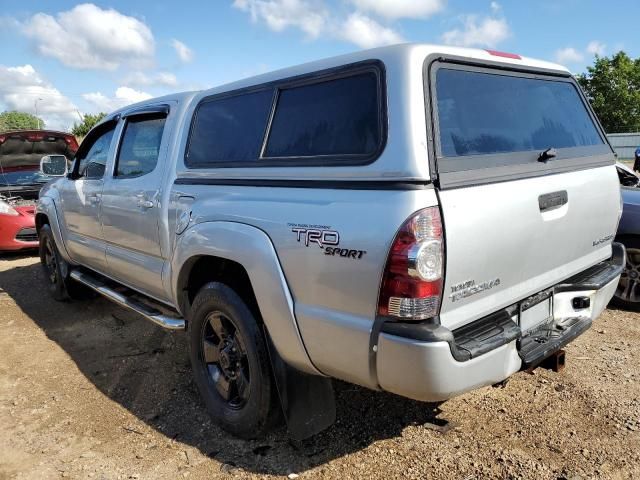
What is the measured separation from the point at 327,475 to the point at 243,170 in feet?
5.46

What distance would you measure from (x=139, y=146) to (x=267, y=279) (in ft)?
6.86

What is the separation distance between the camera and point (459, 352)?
2.07 metres

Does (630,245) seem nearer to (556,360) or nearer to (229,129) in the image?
(556,360)

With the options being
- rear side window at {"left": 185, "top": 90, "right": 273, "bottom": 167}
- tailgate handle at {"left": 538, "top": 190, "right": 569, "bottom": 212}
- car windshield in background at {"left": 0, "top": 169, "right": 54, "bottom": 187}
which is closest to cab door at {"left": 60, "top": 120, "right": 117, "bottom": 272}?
rear side window at {"left": 185, "top": 90, "right": 273, "bottom": 167}

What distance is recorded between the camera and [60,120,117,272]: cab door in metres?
4.38

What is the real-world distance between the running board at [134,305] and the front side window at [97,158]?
963 millimetres

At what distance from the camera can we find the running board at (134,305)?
3.48 meters

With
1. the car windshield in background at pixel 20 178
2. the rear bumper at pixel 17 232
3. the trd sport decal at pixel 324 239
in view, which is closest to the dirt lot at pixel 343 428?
the trd sport decal at pixel 324 239

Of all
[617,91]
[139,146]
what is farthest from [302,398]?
[617,91]

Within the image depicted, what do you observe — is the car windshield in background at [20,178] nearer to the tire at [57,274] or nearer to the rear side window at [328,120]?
the tire at [57,274]

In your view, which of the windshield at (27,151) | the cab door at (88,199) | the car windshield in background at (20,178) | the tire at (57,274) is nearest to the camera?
the cab door at (88,199)

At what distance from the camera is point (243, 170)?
2807mm

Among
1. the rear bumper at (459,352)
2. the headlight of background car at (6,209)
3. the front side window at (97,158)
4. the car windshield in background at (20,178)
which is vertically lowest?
the headlight of background car at (6,209)

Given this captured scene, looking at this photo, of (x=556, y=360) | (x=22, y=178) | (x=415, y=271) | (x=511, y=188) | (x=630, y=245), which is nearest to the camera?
(x=415, y=271)
